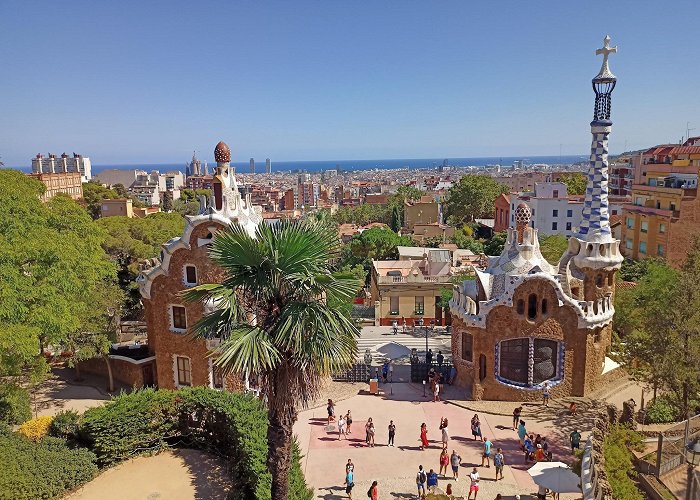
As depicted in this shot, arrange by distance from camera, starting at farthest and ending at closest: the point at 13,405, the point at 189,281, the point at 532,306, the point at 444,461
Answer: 1. the point at 532,306
2. the point at 189,281
3. the point at 13,405
4. the point at 444,461

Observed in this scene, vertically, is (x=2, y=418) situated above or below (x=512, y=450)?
above

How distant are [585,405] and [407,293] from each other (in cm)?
1711

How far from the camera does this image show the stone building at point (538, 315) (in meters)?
24.5

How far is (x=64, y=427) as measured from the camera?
19.2m

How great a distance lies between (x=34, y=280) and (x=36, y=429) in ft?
19.1

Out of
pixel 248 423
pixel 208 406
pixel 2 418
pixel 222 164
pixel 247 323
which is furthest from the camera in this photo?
pixel 222 164

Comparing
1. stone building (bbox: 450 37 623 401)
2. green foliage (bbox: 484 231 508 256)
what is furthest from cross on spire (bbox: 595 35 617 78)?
green foliage (bbox: 484 231 508 256)

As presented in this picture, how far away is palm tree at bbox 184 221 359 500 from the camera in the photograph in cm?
1108

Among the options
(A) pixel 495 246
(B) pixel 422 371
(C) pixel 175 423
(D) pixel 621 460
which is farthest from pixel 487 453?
(A) pixel 495 246

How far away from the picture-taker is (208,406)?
19.8m

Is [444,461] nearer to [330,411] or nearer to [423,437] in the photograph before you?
[423,437]

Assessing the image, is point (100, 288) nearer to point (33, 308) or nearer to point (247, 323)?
point (33, 308)

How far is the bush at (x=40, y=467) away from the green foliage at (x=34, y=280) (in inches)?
128

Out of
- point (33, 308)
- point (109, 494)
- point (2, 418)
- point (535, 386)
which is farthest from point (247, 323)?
point (535, 386)
